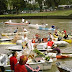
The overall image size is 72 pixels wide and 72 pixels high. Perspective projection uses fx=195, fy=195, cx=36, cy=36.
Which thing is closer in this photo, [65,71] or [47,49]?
[65,71]

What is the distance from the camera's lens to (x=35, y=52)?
48.0 feet

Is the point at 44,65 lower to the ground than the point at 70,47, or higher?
higher

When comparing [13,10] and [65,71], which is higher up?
[65,71]

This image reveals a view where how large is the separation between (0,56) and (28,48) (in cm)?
311

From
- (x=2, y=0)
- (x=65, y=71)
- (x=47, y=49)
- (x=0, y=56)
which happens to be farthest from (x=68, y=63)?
(x=2, y=0)

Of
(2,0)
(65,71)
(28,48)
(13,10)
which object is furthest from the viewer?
(13,10)

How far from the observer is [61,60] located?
50.4 feet

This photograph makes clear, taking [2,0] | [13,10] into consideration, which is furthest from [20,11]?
[2,0]

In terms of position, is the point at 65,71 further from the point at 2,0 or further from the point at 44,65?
the point at 2,0

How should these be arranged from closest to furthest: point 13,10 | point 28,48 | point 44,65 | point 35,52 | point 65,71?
point 65,71, point 44,65, point 35,52, point 28,48, point 13,10

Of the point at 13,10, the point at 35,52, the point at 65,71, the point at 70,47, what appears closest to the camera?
the point at 65,71

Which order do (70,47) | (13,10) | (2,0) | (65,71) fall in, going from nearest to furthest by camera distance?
(65,71) < (70,47) < (2,0) < (13,10)

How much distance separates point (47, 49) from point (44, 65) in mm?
3988

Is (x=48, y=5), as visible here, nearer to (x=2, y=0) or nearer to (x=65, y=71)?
(x=2, y=0)
